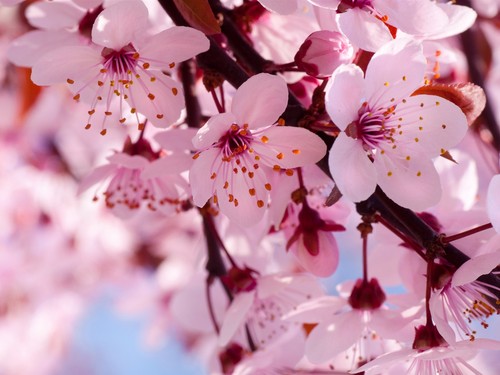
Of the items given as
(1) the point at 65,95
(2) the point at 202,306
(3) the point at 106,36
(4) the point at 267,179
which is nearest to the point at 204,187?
(4) the point at 267,179

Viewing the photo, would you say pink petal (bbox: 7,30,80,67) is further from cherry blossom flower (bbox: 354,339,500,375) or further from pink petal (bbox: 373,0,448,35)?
cherry blossom flower (bbox: 354,339,500,375)

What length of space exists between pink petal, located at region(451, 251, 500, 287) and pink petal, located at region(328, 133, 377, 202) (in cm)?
14

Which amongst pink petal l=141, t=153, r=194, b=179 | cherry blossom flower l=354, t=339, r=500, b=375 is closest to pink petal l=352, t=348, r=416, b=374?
cherry blossom flower l=354, t=339, r=500, b=375

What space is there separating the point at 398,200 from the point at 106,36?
0.39 m

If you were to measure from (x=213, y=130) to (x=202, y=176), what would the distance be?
0.06m

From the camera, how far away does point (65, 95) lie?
223 cm

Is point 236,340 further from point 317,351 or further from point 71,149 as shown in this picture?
point 71,149

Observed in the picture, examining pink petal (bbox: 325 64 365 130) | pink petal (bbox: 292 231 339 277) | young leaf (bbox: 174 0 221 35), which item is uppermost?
young leaf (bbox: 174 0 221 35)

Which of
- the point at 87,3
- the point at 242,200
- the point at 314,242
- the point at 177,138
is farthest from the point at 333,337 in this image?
the point at 87,3

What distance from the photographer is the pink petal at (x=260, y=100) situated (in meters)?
0.77

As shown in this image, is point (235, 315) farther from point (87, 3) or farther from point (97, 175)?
point (87, 3)

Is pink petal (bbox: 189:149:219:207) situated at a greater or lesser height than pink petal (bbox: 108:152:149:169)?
greater

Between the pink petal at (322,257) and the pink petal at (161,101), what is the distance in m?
0.25

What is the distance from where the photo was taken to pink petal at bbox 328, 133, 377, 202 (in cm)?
75
